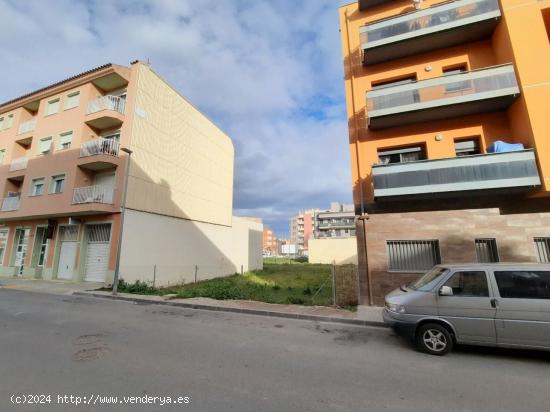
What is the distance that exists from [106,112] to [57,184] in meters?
6.22

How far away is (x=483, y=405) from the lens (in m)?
3.65

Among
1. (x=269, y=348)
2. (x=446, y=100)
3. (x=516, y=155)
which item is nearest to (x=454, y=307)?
(x=269, y=348)

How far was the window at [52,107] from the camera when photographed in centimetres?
2052

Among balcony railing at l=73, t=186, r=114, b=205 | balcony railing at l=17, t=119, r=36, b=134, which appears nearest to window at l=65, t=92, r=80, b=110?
balcony railing at l=17, t=119, r=36, b=134

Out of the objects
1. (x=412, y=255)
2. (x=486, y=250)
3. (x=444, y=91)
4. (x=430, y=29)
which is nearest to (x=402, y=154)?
(x=444, y=91)

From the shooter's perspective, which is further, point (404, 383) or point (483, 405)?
point (404, 383)

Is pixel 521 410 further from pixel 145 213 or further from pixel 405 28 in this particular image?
pixel 145 213

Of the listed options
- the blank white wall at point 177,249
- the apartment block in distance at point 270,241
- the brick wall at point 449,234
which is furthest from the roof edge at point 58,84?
the apartment block in distance at point 270,241

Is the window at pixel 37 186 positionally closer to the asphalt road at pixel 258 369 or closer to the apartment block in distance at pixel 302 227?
the asphalt road at pixel 258 369

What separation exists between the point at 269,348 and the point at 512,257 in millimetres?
8975

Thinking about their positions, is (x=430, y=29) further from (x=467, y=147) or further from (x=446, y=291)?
(x=446, y=291)

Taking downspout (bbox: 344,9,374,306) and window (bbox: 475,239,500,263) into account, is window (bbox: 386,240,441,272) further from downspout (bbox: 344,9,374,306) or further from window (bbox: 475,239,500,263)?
window (bbox: 475,239,500,263)

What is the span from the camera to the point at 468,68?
12336 mm

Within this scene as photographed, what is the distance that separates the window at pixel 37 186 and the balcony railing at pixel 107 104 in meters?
6.06
